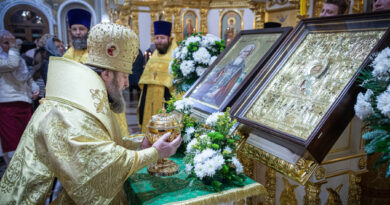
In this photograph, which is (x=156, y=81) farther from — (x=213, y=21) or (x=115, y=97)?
(x=213, y=21)

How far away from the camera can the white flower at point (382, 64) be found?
1.28 meters

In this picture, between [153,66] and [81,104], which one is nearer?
[81,104]

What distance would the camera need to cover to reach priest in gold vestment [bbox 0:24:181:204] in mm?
1284

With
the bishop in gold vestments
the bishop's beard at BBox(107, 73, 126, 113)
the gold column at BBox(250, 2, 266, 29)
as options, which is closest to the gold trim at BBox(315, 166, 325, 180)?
the bishop's beard at BBox(107, 73, 126, 113)

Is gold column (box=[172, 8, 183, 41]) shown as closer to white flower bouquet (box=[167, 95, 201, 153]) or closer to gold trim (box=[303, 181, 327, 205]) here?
white flower bouquet (box=[167, 95, 201, 153])

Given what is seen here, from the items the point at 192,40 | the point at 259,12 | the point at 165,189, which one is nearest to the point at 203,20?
the point at 259,12

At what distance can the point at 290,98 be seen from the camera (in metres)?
1.73

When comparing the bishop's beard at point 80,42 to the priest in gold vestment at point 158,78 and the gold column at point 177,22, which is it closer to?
the priest in gold vestment at point 158,78

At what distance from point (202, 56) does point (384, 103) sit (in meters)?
2.08

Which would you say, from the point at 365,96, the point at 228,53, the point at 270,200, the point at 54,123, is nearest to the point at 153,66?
the point at 228,53

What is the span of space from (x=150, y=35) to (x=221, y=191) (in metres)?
13.8

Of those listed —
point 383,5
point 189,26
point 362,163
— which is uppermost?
point 189,26

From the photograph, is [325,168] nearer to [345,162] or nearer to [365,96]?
[345,162]

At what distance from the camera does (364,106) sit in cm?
133
